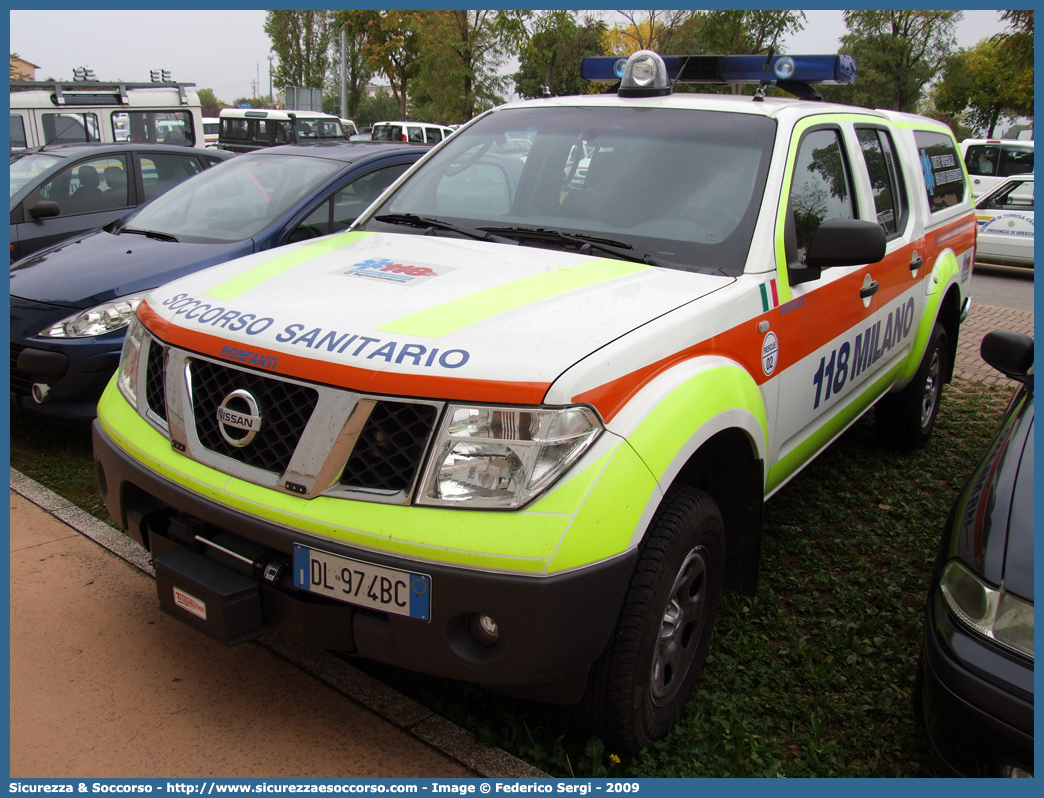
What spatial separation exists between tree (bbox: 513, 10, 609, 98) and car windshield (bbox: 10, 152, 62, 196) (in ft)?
66.3

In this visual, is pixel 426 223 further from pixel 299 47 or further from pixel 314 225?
pixel 299 47

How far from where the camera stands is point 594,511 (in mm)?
2047

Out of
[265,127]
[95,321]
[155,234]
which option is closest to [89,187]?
[155,234]

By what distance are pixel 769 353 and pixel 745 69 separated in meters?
2.03

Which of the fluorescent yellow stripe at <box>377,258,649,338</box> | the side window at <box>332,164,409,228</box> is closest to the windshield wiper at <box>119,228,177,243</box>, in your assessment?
the side window at <box>332,164,409,228</box>

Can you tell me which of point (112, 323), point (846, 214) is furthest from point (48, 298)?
point (846, 214)

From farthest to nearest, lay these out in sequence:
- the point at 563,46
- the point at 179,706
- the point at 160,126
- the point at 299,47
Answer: the point at 299,47
the point at 563,46
the point at 160,126
the point at 179,706

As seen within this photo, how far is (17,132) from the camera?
11992 millimetres

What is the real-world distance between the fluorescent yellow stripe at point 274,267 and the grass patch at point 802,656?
134 centimetres

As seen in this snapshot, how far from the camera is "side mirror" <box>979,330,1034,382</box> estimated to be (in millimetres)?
2912

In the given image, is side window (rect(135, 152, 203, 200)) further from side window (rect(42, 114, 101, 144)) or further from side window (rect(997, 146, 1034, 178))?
side window (rect(997, 146, 1034, 178))

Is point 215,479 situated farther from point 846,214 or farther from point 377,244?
point 846,214

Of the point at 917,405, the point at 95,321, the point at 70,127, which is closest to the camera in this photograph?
the point at 95,321

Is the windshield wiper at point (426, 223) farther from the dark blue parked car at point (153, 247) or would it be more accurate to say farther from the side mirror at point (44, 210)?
the side mirror at point (44, 210)
